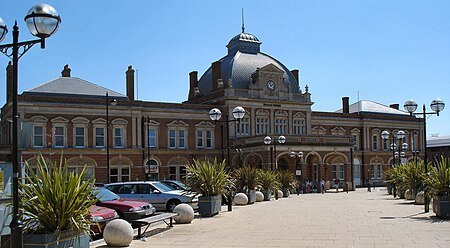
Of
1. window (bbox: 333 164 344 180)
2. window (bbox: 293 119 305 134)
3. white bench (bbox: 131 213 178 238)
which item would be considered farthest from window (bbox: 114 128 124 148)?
white bench (bbox: 131 213 178 238)

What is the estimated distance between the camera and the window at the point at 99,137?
4994 centimetres

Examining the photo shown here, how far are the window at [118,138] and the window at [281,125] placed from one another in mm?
17391

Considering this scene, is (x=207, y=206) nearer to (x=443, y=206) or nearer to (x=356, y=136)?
→ (x=443, y=206)

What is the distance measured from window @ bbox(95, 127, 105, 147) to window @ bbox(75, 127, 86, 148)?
1.14 m

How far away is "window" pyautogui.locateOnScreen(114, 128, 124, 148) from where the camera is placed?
50.8 m

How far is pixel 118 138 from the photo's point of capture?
51.0 metres

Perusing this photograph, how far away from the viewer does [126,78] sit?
5534cm

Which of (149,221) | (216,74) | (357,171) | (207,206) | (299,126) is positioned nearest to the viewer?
(149,221)

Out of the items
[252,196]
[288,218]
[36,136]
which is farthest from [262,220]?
[36,136]

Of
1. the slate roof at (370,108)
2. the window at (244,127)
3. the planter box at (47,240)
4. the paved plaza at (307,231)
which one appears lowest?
the paved plaza at (307,231)

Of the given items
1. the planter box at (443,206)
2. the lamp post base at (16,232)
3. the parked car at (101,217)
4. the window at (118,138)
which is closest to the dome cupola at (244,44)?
the window at (118,138)

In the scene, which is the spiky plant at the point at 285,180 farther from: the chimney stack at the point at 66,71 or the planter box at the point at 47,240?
the planter box at the point at 47,240

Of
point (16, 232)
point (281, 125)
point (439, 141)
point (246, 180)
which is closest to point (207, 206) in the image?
point (246, 180)

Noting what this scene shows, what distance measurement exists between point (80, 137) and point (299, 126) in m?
24.5
